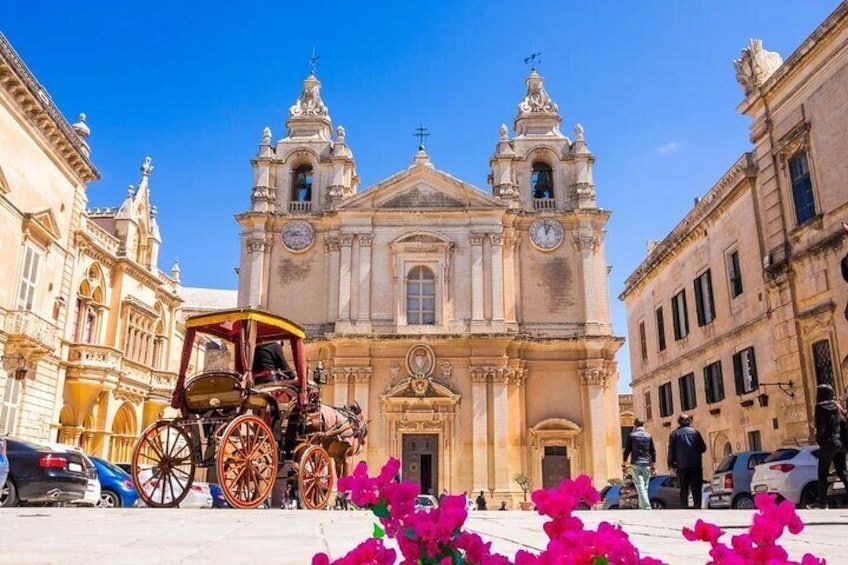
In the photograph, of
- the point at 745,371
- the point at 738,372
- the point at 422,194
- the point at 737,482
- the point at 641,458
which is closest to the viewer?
the point at 641,458

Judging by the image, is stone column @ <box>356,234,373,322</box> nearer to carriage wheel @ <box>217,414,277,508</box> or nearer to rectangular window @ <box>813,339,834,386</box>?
rectangular window @ <box>813,339,834,386</box>

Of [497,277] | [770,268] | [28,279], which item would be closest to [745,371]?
[770,268]

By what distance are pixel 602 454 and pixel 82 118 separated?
73.8 feet

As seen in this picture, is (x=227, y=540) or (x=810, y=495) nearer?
(x=227, y=540)

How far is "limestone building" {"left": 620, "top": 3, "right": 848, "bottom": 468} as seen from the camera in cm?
1554

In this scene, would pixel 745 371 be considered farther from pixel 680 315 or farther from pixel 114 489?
pixel 114 489

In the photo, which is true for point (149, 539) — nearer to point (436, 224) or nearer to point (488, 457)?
point (488, 457)

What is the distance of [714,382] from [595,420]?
16.0ft

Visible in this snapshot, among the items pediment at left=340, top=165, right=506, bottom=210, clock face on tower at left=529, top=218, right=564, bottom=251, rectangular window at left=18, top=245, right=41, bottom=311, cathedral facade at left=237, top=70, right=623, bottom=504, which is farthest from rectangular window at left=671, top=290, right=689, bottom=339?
rectangular window at left=18, top=245, right=41, bottom=311

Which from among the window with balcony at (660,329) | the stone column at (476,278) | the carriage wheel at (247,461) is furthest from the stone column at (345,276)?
the carriage wheel at (247,461)

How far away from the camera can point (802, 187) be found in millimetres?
16812

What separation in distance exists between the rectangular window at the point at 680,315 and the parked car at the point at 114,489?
19845 mm

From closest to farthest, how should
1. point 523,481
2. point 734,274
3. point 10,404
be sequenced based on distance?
point 10,404 → point 734,274 → point 523,481

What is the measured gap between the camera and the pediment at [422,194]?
94.2ft
